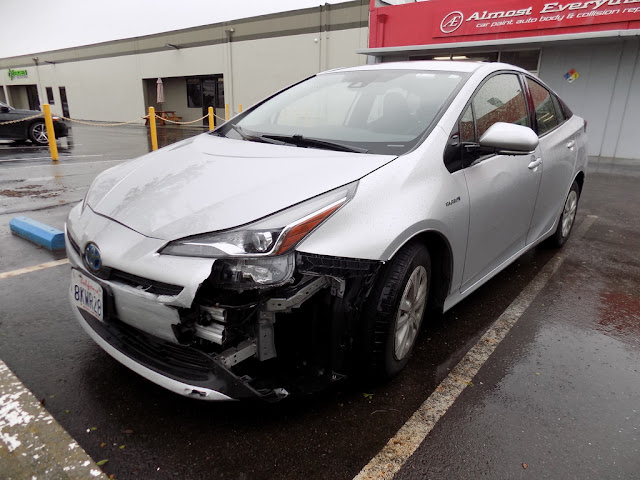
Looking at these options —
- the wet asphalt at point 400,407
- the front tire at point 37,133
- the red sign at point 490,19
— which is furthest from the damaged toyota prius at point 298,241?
the front tire at point 37,133

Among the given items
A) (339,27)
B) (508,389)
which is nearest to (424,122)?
(508,389)

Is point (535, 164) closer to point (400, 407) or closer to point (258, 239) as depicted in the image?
point (400, 407)

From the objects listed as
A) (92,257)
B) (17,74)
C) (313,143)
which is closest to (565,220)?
(313,143)

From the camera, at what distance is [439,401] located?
2209mm

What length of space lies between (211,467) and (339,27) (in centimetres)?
1985

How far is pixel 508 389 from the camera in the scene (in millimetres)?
2326

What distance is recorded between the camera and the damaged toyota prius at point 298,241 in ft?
5.74

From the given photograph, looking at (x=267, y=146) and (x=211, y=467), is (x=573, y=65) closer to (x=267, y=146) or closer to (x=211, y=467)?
(x=267, y=146)

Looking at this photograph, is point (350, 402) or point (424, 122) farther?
point (424, 122)

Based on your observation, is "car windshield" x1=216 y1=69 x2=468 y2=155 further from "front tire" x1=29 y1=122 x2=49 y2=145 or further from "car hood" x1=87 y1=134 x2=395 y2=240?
"front tire" x1=29 y1=122 x2=49 y2=145

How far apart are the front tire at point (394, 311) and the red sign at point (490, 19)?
41.1 ft

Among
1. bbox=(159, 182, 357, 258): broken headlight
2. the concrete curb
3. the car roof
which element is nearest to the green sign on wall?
the car roof

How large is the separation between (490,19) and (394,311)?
13.9m

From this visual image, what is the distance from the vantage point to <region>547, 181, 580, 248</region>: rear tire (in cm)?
436
